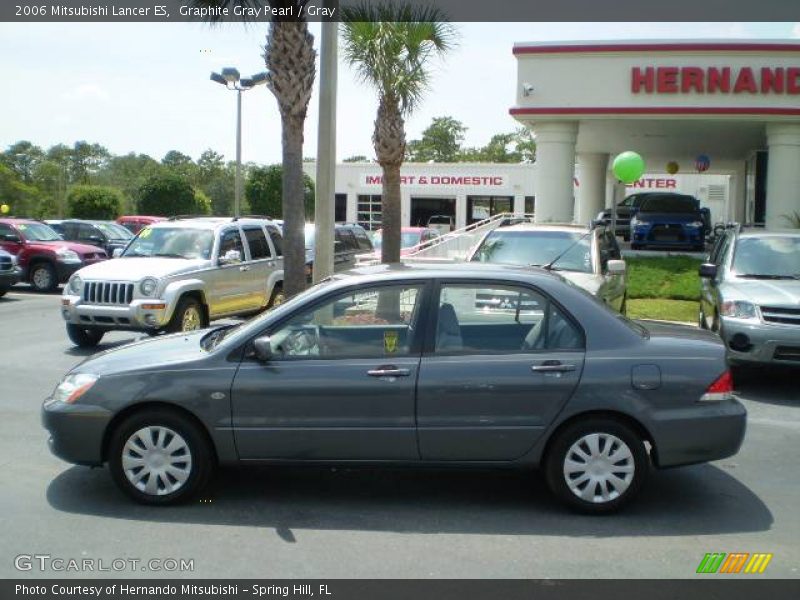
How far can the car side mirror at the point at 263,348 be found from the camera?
19.0ft

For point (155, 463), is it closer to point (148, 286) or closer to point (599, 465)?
point (599, 465)

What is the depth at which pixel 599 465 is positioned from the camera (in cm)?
583

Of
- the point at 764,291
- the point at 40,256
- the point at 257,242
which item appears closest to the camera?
the point at 764,291

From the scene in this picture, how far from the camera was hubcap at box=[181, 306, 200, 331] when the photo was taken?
41.0 feet

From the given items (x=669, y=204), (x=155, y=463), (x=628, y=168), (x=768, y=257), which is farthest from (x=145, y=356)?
(x=669, y=204)

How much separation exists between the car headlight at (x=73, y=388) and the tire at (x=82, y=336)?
674 cm

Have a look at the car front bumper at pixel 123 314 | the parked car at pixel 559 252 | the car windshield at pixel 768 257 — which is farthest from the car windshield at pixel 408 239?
the car windshield at pixel 768 257

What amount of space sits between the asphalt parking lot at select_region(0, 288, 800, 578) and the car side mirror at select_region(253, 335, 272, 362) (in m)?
1.01

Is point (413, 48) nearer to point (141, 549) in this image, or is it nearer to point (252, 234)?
point (252, 234)

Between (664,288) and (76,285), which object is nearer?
(76,285)

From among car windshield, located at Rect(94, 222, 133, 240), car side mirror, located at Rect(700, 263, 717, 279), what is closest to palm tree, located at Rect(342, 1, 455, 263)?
car side mirror, located at Rect(700, 263, 717, 279)

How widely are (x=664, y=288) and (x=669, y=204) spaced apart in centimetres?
783

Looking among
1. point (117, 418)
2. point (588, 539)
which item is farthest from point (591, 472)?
point (117, 418)
